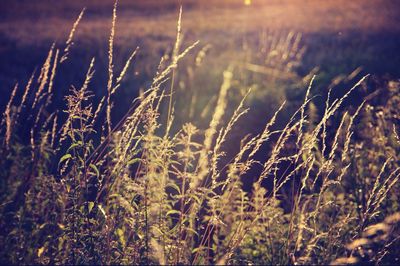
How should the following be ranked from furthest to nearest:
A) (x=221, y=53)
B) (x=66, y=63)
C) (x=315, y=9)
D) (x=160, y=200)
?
1. (x=315, y=9)
2. (x=221, y=53)
3. (x=66, y=63)
4. (x=160, y=200)

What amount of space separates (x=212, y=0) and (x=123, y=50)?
852 inches

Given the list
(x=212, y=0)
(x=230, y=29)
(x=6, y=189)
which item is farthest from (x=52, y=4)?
(x=6, y=189)

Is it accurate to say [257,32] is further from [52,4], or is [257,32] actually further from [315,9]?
[52,4]

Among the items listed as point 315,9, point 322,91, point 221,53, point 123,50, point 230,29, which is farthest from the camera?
point 315,9

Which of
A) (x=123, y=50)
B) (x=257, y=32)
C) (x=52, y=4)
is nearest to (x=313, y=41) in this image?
(x=257, y=32)

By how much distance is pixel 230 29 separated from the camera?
1614 cm

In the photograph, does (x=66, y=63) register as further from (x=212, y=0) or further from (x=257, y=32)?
(x=212, y=0)

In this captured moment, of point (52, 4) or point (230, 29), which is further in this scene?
point (52, 4)

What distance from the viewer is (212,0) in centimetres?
3092

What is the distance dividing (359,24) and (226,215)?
12809 mm

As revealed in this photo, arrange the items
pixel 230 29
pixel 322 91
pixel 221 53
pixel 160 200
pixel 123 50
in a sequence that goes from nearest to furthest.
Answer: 1. pixel 160 200
2. pixel 322 91
3. pixel 123 50
4. pixel 221 53
5. pixel 230 29

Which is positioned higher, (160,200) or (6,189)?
(160,200)

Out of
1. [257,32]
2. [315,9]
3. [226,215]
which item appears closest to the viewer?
[226,215]

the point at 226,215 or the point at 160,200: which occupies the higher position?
the point at 160,200
